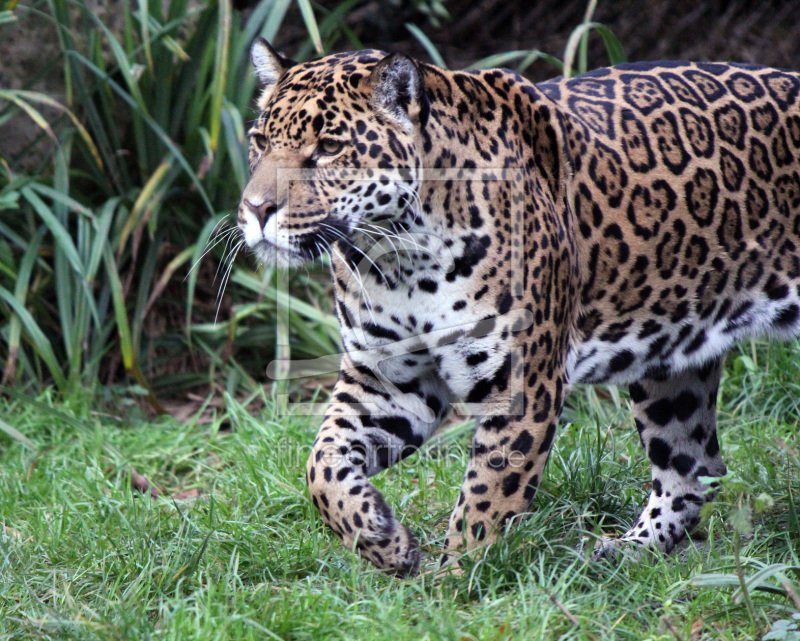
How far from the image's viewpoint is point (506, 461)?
380cm

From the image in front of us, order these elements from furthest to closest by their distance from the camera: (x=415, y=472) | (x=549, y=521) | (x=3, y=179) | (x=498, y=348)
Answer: (x=3, y=179)
(x=415, y=472)
(x=549, y=521)
(x=498, y=348)

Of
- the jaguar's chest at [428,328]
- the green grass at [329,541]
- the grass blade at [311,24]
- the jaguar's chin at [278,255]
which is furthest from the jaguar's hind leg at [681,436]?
the grass blade at [311,24]

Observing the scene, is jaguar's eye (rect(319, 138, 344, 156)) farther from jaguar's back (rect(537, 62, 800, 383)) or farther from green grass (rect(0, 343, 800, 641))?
green grass (rect(0, 343, 800, 641))

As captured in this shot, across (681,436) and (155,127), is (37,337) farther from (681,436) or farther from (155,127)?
(681,436)

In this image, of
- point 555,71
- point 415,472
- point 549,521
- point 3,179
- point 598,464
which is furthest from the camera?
point 555,71

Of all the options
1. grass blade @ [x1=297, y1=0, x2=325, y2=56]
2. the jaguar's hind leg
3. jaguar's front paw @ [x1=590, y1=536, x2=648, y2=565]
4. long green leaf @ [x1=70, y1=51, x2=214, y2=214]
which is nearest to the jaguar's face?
jaguar's front paw @ [x1=590, y1=536, x2=648, y2=565]

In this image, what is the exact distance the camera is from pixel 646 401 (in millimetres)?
4688

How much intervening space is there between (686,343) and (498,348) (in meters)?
1.04

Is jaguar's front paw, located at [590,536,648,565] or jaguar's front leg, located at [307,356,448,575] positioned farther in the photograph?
jaguar's front paw, located at [590,536,648,565]

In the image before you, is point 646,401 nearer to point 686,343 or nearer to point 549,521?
point 686,343

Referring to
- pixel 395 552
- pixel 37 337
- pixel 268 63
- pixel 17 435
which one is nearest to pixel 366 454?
pixel 395 552

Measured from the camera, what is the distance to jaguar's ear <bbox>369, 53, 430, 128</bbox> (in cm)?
361

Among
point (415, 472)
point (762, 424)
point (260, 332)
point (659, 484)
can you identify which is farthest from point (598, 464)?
point (260, 332)

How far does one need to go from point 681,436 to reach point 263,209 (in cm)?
220
